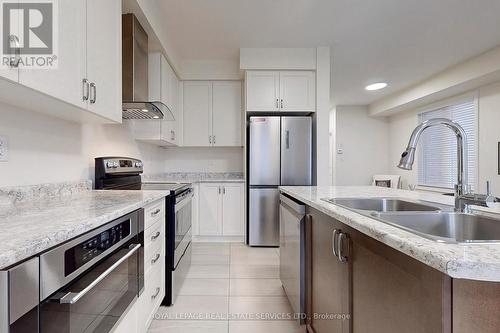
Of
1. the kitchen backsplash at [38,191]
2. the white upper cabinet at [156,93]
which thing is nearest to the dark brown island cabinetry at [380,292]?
the kitchen backsplash at [38,191]

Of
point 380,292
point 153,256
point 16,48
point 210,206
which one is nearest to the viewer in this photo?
point 380,292

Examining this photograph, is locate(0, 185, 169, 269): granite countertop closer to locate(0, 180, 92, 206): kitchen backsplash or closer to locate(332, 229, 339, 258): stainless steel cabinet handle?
locate(0, 180, 92, 206): kitchen backsplash

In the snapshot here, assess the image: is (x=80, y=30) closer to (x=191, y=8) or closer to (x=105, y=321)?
(x=105, y=321)

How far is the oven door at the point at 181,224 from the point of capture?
2046mm

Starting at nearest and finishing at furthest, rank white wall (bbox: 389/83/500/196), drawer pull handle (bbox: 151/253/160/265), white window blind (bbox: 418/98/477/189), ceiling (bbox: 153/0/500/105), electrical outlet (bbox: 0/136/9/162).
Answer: electrical outlet (bbox: 0/136/9/162), drawer pull handle (bbox: 151/253/160/265), ceiling (bbox: 153/0/500/105), white wall (bbox: 389/83/500/196), white window blind (bbox: 418/98/477/189)

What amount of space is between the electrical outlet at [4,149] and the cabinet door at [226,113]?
2.68 m

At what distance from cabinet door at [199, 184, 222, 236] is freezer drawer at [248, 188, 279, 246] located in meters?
0.48

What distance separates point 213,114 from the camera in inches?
151

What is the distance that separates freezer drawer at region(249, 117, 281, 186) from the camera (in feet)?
11.1

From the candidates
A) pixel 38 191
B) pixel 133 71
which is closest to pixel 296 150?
pixel 133 71

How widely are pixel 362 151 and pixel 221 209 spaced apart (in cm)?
417

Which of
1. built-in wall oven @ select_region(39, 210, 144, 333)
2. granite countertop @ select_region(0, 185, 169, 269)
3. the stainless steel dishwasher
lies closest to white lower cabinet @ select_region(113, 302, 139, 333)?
built-in wall oven @ select_region(39, 210, 144, 333)

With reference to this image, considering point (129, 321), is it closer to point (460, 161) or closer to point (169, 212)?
point (169, 212)

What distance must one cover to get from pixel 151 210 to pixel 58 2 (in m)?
1.12
